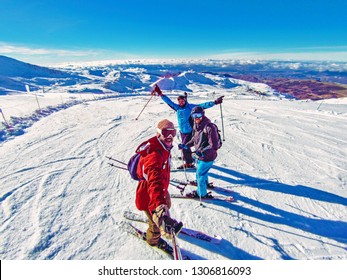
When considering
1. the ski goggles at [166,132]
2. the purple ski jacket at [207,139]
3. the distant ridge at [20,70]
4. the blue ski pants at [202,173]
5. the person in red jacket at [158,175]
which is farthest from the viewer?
the distant ridge at [20,70]

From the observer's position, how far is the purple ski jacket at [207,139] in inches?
169

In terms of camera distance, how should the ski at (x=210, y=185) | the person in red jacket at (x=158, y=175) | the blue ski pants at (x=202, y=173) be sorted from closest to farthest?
the person in red jacket at (x=158, y=175)
the blue ski pants at (x=202, y=173)
the ski at (x=210, y=185)

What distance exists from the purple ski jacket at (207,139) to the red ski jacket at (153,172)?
1.66m

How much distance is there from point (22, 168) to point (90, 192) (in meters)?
2.81

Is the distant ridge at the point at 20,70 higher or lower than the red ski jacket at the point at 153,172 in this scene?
lower

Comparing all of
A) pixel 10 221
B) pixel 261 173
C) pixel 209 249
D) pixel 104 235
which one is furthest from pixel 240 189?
pixel 10 221

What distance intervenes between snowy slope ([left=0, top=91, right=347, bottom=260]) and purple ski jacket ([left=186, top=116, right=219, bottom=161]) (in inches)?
51.4

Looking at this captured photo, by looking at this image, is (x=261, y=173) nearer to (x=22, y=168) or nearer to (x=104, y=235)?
(x=104, y=235)

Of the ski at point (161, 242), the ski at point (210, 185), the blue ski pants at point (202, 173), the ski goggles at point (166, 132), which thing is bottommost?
the ski at point (210, 185)

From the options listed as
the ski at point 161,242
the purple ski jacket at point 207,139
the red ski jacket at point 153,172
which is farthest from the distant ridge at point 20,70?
the red ski jacket at point 153,172

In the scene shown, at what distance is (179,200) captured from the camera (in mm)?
4992

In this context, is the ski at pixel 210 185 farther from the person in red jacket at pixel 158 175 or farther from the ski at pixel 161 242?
the person in red jacket at pixel 158 175

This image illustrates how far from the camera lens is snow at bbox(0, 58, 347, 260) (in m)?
3.60

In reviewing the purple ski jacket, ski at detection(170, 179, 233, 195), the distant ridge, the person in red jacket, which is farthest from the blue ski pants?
the distant ridge
